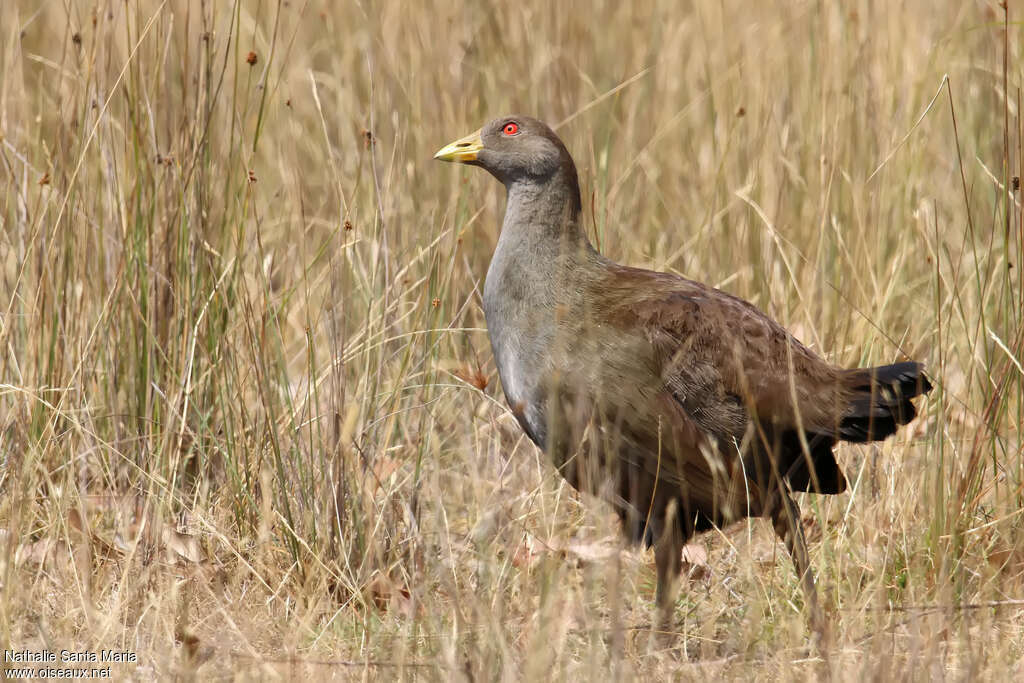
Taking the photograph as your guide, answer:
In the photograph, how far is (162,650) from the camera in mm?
3176

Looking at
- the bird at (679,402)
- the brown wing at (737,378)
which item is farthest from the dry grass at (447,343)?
the brown wing at (737,378)

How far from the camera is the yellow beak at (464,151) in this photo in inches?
164

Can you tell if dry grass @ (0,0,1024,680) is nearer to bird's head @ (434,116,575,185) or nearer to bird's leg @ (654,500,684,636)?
bird's leg @ (654,500,684,636)

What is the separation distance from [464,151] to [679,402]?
1054mm

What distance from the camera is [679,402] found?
369 centimetres

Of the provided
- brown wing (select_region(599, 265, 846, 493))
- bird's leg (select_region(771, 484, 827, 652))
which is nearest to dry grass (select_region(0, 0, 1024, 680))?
bird's leg (select_region(771, 484, 827, 652))

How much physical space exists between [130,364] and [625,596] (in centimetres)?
160

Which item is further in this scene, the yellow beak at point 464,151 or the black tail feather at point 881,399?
the yellow beak at point 464,151

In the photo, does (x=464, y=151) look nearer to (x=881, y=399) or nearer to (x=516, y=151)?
(x=516, y=151)

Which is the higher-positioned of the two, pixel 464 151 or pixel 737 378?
pixel 464 151

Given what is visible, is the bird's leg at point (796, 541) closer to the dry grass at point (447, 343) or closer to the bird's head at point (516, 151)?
the dry grass at point (447, 343)

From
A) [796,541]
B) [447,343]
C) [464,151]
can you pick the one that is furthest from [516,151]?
[796,541]

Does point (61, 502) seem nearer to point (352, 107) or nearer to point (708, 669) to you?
point (708, 669)

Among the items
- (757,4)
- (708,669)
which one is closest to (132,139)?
(708,669)
